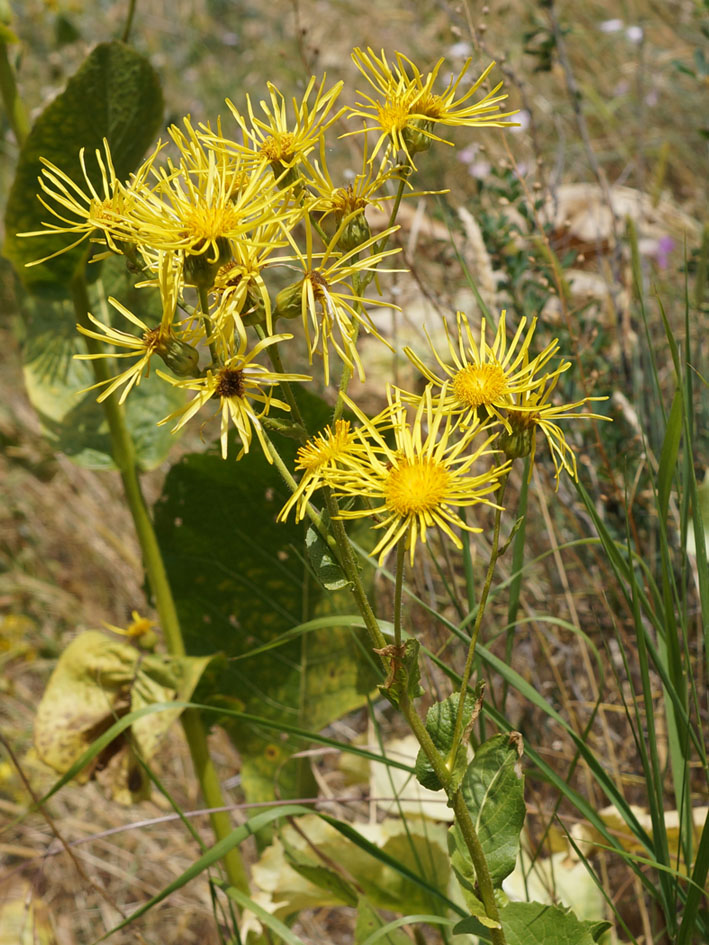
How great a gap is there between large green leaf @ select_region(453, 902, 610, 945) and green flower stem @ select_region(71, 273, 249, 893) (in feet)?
1.90

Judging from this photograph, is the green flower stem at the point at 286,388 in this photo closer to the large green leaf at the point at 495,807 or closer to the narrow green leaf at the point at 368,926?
the large green leaf at the point at 495,807

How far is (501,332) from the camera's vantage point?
0.76m

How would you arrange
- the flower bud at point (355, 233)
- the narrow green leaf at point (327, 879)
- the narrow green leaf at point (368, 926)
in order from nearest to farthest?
the flower bud at point (355, 233), the narrow green leaf at point (368, 926), the narrow green leaf at point (327, 879)

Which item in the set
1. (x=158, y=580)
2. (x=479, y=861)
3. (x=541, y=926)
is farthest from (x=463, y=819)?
(x=158, y=580)

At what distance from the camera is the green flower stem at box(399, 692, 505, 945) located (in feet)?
2.17

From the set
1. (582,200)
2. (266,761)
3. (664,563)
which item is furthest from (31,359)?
(582,200)

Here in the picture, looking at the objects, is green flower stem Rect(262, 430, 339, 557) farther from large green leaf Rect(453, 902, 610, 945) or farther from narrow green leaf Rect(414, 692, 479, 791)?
large green leaf Rect(453, 902, 610, 945)

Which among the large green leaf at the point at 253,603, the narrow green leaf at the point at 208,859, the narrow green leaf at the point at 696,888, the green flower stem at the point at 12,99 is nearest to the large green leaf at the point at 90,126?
the green flower stem at the point at 12,99

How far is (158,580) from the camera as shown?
4.17 ft

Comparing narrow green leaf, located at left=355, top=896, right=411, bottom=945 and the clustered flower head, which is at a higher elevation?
the clustered flower head

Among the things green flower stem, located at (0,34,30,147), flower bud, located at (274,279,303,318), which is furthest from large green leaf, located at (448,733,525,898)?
green flower stem, located at (0,34,30,147)

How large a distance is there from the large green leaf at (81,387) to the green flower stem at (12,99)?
0.20 meters

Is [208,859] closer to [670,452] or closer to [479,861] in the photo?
[479,861]

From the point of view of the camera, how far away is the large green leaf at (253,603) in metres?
1.31
